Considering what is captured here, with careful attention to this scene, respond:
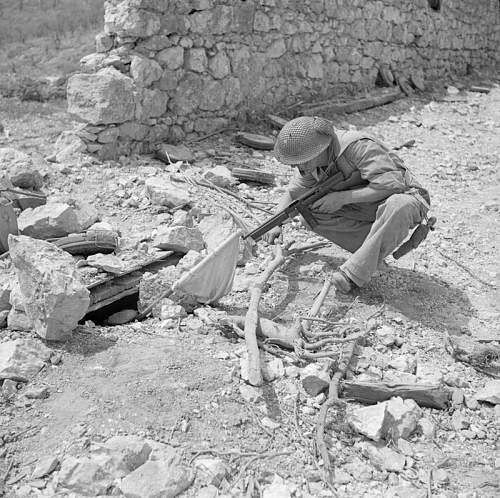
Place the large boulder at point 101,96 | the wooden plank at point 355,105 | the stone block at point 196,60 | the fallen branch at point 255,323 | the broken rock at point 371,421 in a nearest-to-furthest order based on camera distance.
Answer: the broken rock at point 371,421
the fallen branch at point 255,323
the large boulder at point 101,96
the stone block at point 196,60
the wooden plank at point 355,105

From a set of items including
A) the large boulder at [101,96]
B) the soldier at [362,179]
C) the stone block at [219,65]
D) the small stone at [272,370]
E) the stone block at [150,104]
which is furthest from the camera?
the stone block at [219,65]

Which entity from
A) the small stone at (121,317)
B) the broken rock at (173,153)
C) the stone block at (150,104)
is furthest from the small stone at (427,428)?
the stone block at (150,104)

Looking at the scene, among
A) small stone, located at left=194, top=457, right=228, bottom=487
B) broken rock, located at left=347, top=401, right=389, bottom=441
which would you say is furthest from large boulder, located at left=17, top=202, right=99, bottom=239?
broken rock, located at left=347, top=401, right=389, bottom=441

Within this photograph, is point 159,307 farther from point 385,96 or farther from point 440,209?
point 385,96

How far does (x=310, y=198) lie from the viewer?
3697 millimetres

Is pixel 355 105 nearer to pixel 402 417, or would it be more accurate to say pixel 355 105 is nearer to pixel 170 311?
pixel 170 311

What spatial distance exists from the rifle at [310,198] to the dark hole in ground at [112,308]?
805 millimetres

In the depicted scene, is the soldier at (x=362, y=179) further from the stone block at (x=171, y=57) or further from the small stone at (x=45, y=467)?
the stone block at (x=171, y=57)

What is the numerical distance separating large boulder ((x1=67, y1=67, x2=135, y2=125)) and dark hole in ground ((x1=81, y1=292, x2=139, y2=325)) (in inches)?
92.6

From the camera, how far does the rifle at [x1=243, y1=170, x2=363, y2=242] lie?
3.63 meters

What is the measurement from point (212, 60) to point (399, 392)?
177 inches

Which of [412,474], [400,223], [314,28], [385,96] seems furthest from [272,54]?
[412,474]

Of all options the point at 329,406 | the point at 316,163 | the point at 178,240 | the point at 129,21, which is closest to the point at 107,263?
the point at 178,240

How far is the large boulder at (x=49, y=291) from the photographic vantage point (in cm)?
284
